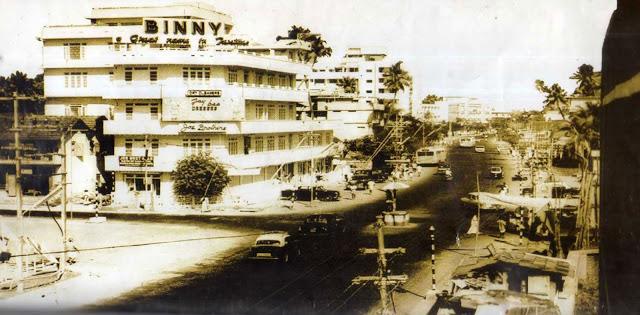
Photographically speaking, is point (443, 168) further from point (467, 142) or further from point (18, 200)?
point (18, 200)

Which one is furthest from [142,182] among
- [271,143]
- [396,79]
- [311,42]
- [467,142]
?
[467,142]

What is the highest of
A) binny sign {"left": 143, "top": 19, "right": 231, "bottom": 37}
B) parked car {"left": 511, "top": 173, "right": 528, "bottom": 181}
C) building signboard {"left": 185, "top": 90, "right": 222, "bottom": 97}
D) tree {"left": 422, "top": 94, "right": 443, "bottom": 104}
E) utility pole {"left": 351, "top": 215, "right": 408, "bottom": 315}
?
binny sign {"left": 143, "top": 19, "right": 231, "bottom": 37}

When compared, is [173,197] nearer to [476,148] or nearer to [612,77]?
[476,148]

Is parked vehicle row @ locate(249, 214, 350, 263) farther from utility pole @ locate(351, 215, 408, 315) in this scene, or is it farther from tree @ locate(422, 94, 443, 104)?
tree @ locate(422, 94, 443, 104)

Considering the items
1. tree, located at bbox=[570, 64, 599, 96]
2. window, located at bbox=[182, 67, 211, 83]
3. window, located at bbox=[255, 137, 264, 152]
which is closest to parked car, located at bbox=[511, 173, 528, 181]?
tree, located at bbox=[570, 64, 599, 96]

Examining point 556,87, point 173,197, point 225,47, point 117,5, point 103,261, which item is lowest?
point 103,261

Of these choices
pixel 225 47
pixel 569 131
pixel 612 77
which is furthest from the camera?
pixel 225 47

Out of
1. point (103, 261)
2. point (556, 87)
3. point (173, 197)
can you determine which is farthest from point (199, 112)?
point (556, 87)
